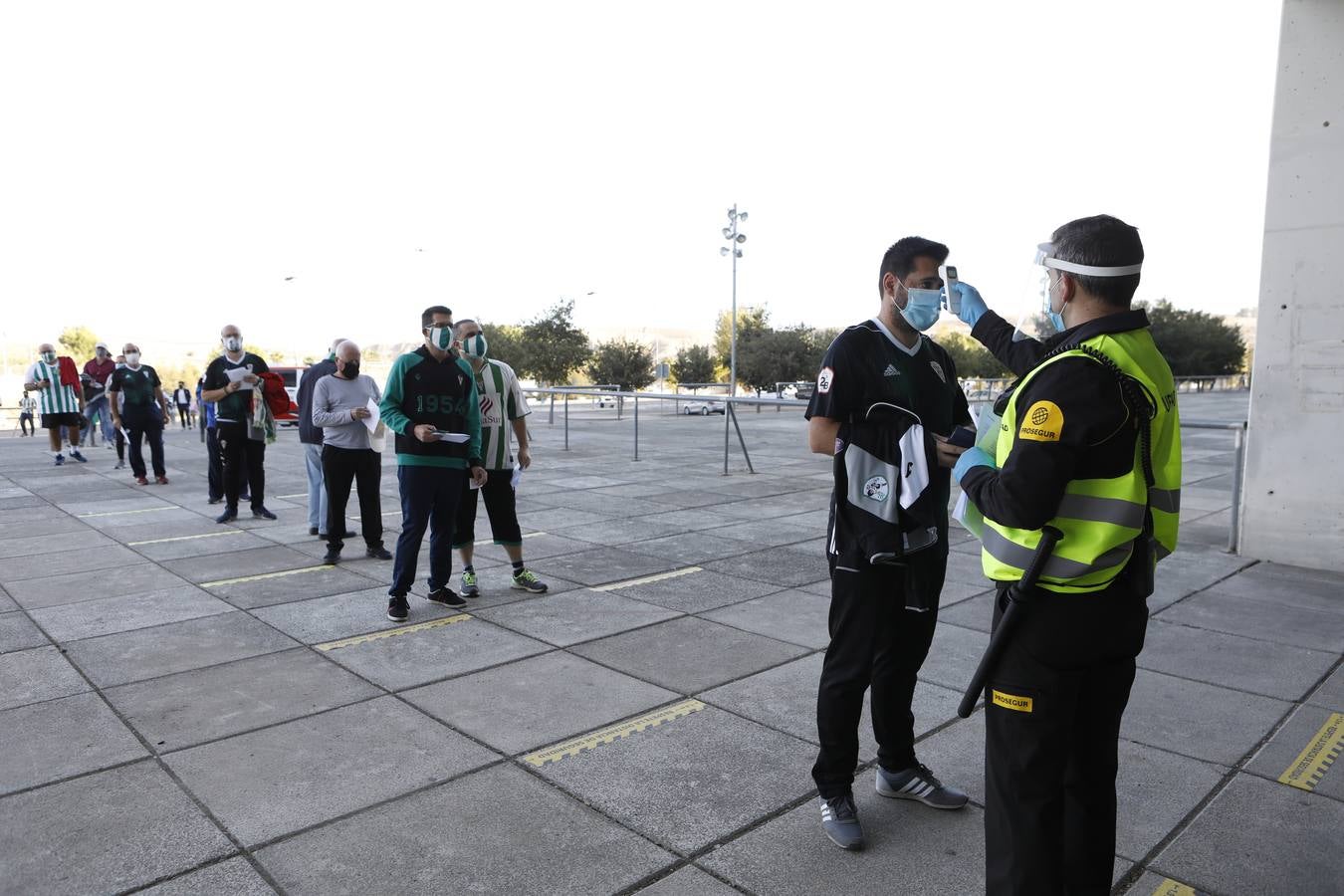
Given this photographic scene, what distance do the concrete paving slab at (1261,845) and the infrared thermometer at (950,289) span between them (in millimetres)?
1914

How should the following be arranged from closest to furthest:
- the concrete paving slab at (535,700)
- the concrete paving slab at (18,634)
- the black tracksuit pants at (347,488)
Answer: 1. the concrete paving slab at (535,700)
2. the concrete paving slab at (18,634)
3. the black tracksuit pants at (347,488)

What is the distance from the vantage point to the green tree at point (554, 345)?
44.0 metres

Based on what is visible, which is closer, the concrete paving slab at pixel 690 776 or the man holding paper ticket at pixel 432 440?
the concrete paving slab at pixel 690 776

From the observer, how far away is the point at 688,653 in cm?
493

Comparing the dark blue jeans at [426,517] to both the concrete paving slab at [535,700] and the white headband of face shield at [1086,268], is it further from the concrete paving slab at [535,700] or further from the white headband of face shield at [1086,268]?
the white headband of face shield at [1086,268]

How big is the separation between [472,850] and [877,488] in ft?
5.85

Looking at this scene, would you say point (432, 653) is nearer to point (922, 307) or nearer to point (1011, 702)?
point (922, 307)

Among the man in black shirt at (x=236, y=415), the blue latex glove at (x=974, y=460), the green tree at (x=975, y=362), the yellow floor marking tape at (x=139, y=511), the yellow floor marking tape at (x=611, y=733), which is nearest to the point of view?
the blue latex glove at (x=974, y=460)

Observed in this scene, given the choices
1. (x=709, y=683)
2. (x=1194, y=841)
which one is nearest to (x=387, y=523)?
(x=709, y=683)

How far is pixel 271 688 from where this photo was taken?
4402 mm

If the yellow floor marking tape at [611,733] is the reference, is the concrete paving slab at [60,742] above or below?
below

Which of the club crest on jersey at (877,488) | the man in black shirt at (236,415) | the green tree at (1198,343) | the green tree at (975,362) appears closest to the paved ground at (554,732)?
the club crest on jersey at (877,488)

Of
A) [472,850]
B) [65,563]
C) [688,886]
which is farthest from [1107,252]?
[65,563]

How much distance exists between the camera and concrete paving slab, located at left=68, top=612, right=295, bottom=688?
4672 mm
